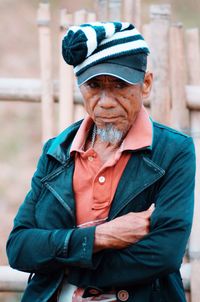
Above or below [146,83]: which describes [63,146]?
below

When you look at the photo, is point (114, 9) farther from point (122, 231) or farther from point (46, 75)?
point (122, 231)

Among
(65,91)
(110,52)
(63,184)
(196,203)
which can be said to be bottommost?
(196,203)

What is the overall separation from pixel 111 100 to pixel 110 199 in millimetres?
423

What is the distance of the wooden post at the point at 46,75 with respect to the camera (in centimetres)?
581

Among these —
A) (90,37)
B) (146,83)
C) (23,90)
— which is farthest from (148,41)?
(90,37)

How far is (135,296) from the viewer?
3.74 metres

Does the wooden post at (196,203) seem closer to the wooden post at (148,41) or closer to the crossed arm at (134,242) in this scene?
the wooden post at (148,41)

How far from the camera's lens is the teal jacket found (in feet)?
12.1

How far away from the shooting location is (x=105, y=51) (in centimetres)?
369

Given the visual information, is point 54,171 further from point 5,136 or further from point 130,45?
point 5,136

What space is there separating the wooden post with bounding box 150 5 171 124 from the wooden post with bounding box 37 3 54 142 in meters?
0.72

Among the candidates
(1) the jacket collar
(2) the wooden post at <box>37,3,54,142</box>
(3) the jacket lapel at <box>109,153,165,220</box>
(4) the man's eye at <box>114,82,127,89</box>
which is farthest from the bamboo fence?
(4) the man's eye at <box>114,82,127,89</box>

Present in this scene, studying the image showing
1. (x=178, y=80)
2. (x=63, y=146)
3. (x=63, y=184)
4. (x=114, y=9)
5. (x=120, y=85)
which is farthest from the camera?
(x=114, y=9)

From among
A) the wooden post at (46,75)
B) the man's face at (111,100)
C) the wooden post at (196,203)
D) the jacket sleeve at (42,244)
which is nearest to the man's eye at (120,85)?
the man's face at (111,100)
